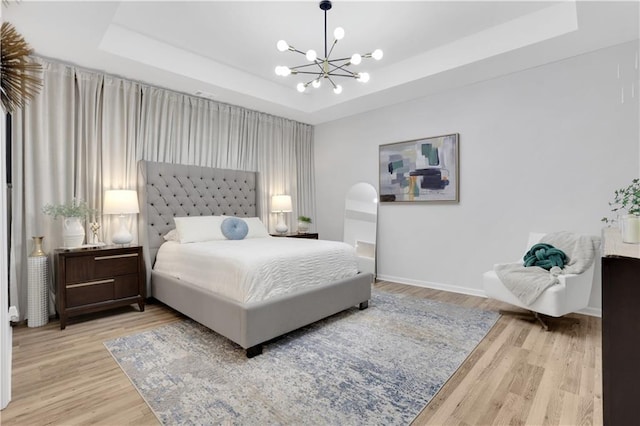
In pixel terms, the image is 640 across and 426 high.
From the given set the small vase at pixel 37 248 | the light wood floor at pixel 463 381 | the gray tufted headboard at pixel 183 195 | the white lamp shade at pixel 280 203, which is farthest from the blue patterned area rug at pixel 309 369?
the white lamp shade at pixel 280 203

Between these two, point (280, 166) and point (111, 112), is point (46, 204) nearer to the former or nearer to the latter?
point (111, 112)

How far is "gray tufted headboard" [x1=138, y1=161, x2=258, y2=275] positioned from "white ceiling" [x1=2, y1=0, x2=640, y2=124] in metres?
1.08

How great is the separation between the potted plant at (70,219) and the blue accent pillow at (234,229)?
1397 millimetres

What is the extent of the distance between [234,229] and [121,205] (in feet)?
4.02

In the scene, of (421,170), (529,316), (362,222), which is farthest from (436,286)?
(421,170)

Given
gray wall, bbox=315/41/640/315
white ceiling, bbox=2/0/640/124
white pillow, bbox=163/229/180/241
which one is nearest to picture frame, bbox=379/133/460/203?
gray wall, bbox=315/41/640/315

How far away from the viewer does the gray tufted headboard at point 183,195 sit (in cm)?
370

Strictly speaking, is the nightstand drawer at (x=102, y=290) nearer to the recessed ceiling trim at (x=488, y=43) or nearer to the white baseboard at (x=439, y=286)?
the white baseboard at (x=439, y=286)

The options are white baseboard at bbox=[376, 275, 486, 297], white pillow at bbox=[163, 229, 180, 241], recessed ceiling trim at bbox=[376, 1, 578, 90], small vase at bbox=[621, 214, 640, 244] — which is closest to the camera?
small vase at bbox=[621, 214, 640, 244]

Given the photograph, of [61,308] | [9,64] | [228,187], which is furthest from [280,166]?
[9,64]

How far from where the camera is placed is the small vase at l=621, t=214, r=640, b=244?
136 centimetres

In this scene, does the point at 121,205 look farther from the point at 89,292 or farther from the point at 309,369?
the point at 309,369

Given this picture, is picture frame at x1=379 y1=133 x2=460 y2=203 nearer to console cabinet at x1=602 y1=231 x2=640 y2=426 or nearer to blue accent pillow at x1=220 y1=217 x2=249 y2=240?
blue accent pillow at x1=220 y1=217 x2=249 y2=240

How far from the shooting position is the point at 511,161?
3.63 m
